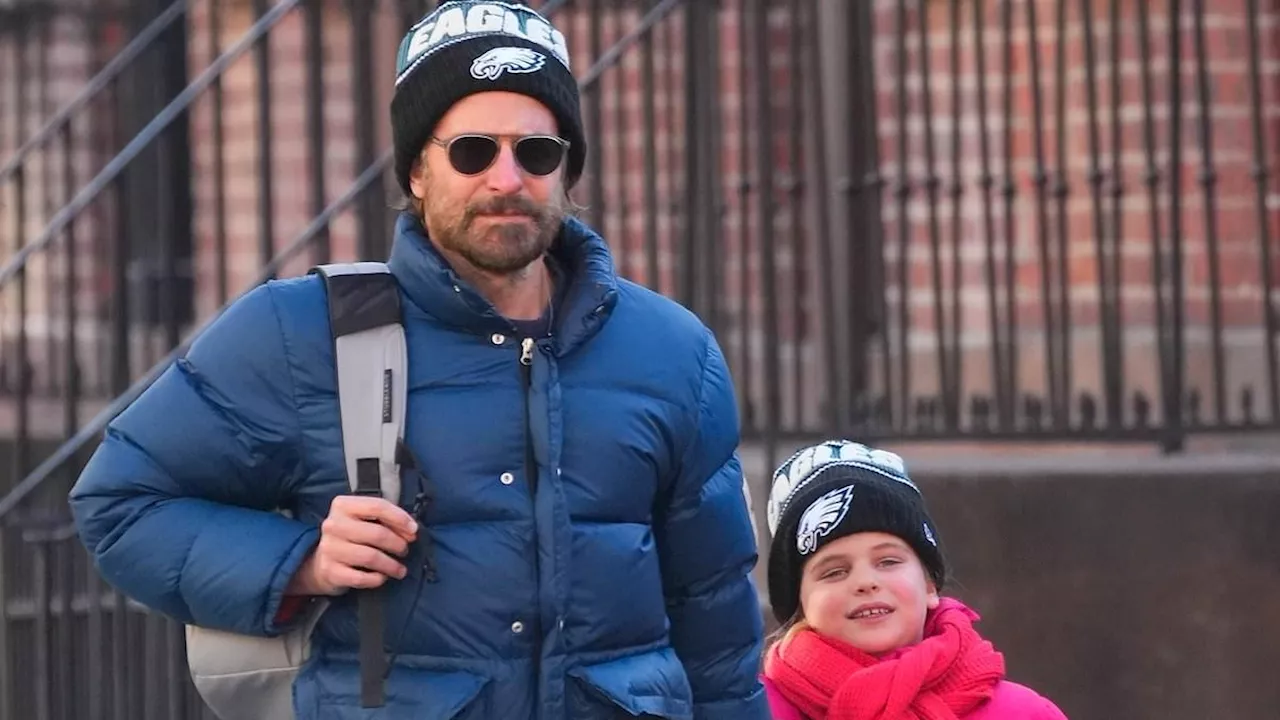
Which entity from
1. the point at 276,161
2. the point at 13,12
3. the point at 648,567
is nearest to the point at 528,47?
the point at 648,567

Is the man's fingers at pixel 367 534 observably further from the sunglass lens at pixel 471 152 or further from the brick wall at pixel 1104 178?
the brick wall at pixel 1104 178

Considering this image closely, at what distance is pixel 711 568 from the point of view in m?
3.07

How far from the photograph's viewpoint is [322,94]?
6.70 meters

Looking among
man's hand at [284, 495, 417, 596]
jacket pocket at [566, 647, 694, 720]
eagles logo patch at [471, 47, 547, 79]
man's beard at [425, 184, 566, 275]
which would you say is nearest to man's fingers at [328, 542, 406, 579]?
man's hand at [284, 495, 417, 596]

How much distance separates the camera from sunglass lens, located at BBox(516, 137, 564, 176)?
9.66 ft

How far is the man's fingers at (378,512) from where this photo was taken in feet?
8.96

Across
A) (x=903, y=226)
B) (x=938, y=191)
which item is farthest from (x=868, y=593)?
(x=938, y=191)

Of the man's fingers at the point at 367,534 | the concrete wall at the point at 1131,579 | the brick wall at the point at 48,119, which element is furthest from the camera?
the brick wall at the point at 48,119

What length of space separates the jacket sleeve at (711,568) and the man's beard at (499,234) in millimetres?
330

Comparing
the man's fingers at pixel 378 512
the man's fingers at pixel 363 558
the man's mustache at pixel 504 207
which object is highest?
the man's mustache at pixel 504 207

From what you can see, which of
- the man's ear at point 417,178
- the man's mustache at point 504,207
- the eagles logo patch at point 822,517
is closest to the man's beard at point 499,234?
the man's mustache at point 504,207

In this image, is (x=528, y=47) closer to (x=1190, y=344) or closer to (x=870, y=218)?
(x=870, y=218)

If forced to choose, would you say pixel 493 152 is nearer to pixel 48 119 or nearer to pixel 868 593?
pixel 868 593

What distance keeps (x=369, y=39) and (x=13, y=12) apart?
13.3 feet
